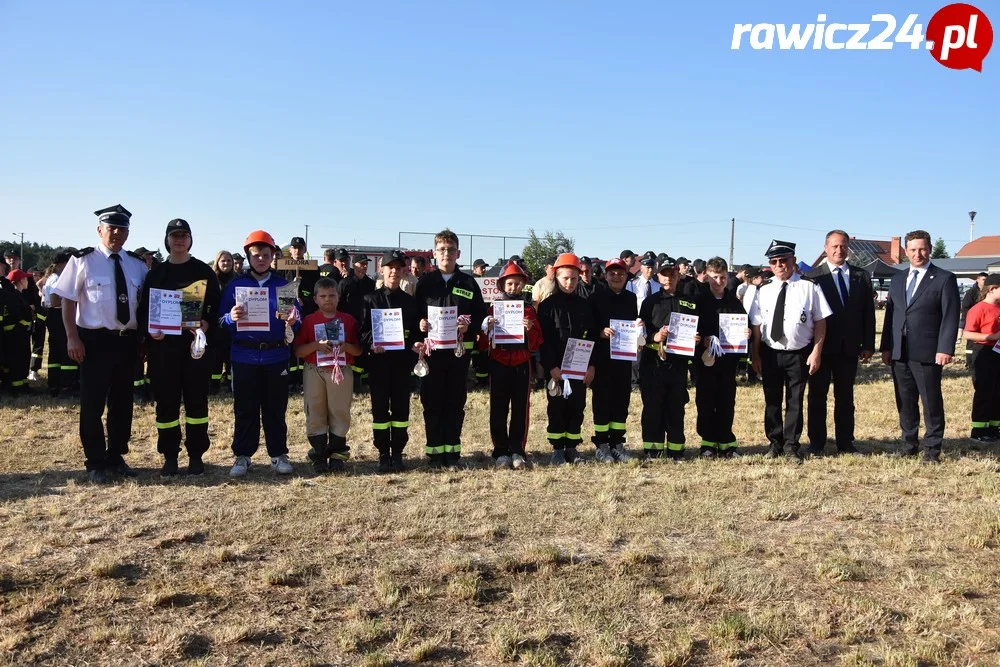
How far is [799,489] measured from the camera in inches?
257

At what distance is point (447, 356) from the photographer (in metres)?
6.98

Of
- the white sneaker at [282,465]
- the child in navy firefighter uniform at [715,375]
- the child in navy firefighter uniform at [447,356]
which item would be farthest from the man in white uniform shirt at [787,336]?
the white sneaker at [282,465]

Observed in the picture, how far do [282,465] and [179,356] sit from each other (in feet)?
4.54

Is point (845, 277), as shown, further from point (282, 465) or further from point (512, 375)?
point (282, 465)

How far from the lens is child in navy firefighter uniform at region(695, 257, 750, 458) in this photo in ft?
25.0

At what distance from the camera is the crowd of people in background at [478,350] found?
660cm

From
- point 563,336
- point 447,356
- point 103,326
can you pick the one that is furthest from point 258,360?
point 563,336

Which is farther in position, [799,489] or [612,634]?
[799,489]

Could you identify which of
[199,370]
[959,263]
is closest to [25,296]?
[199,370]

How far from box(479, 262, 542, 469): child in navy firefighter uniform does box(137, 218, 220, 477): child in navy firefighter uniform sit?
2.61 meters

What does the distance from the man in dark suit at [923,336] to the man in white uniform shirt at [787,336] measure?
822 mm

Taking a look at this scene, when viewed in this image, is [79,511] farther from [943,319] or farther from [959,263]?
[959,263]

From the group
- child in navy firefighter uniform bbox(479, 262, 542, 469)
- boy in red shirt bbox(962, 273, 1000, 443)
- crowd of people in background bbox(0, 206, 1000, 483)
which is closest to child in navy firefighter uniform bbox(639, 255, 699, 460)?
crowd of people in background bbox(0, 206, 1000, 483)

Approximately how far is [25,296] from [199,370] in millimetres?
→ 7402
